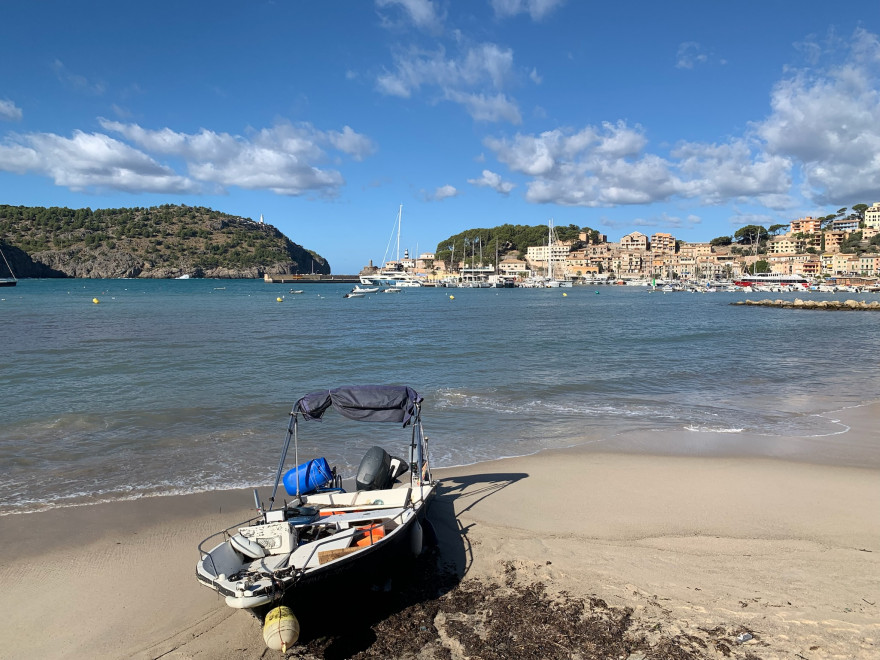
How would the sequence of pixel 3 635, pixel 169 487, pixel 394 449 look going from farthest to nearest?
1. pixel 394 449
2. pixel 169 487
3. pixel 3 635

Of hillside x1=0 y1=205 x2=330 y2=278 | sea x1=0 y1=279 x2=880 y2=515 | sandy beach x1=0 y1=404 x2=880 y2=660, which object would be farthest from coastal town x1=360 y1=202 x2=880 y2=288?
sandy beach x1=0 y1=404 x2=880 y2=660

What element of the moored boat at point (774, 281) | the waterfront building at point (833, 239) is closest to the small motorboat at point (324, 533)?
the moored boat at point (774, 281)

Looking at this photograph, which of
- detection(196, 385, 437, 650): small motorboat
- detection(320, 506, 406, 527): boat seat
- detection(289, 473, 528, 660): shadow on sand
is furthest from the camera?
detection(320, 506, 406, 527): boat seat

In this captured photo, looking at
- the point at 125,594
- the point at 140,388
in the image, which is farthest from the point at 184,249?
the point at 125,594

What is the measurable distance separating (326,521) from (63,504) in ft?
15.7

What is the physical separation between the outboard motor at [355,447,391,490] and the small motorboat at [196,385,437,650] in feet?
0.04

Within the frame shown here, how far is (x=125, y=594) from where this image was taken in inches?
238

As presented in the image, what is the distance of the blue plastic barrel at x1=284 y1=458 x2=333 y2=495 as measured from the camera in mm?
7930

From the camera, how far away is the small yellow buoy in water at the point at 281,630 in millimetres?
5039

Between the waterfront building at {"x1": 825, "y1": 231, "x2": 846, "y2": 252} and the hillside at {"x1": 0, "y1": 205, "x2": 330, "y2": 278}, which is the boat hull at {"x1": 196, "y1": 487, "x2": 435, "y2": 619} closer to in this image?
the hillside at {"x1": 0, "y1": 205, "x2": 330, "y2": 278}

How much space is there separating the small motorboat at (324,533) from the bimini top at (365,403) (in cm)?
1

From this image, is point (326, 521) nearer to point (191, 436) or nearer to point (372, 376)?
point (191, 436)

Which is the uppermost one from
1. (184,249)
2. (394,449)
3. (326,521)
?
(184,249)

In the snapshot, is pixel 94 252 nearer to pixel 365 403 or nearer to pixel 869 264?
pixel 365 403
